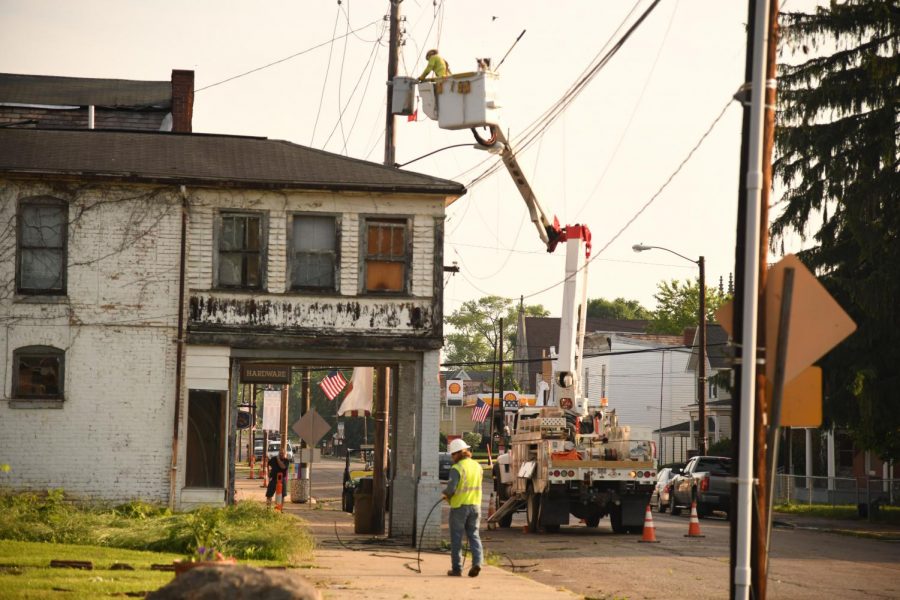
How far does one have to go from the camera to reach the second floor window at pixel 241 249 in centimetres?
2311

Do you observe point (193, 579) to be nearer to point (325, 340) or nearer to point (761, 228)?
point (761, 228)

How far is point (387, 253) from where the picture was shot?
2327cm

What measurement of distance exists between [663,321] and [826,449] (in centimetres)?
5419

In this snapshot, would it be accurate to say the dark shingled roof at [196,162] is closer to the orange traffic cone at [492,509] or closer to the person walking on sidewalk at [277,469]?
the orange traffic cone at [492,509]

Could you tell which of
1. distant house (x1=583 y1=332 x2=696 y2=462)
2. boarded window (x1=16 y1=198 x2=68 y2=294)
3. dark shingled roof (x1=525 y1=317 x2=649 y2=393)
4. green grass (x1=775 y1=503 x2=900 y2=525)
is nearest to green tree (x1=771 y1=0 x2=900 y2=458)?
green grass (x1=775 y1=503 x2=900 y2=525)

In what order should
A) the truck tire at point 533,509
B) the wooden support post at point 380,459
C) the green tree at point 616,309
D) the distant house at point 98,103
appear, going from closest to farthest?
the wooden support post at point 380,459 < the truck tire at point 533,509 < the distant house at point 98,103 < the green tree at point 616,309

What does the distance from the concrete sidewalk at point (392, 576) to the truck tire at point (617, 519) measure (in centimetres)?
493

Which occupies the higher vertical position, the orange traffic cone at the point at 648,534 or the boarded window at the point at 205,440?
the boarded window at the point at 205,440

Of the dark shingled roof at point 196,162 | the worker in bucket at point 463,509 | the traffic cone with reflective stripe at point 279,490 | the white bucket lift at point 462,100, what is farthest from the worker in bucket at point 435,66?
the traffic cone with reflective stripe at point 279,490

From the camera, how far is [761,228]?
10.3 metres

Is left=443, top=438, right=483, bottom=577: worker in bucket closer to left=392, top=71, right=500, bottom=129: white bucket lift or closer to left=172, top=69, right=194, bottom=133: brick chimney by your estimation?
left=392, top=71, right=500, bottom=129: white bucket lift

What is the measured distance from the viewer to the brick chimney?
34.9 m

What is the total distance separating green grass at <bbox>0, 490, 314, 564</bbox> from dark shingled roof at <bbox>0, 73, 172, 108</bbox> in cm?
1854

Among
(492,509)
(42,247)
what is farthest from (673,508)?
(42,247)
